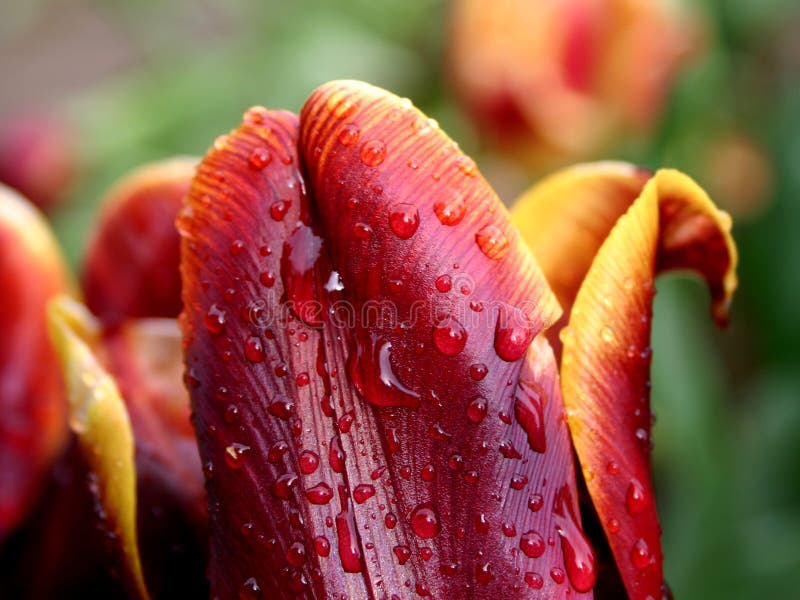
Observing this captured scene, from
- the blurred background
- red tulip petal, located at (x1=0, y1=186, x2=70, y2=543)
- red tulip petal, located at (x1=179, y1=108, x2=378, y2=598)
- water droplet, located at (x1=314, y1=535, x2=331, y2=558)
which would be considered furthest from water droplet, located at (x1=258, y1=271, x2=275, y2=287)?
the blurred background

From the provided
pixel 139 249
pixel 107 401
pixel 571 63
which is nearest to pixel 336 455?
pixel 107 401

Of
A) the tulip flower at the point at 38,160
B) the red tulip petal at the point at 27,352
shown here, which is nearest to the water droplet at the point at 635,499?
the red tulip petal at the point at 27,352

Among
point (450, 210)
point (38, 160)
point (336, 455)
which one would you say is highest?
point (450, 210)

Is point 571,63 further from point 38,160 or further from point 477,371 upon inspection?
point 477,371

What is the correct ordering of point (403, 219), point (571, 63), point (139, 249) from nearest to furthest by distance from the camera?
1. point (403, 219)
2. point (139, 249)
3. point (571, 63)

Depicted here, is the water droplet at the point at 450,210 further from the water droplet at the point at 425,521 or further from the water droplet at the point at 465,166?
the water droplet at the point at 425,521
